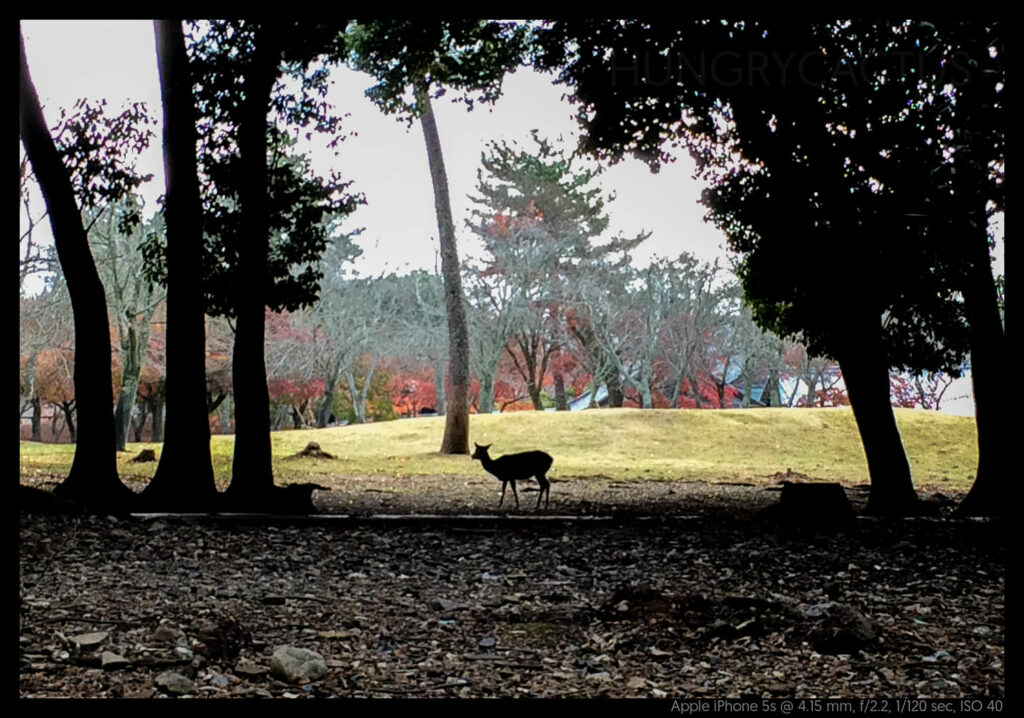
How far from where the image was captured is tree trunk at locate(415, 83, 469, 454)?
→ 20.5 meters

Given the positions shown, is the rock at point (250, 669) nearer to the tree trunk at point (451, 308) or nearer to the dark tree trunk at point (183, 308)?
the dark tree trunk at point (183, 308)

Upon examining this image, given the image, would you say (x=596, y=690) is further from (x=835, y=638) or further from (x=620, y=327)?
(x=620, y=327)

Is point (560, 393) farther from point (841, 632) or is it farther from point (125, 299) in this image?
point (841, 632)

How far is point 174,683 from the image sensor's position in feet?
12.4

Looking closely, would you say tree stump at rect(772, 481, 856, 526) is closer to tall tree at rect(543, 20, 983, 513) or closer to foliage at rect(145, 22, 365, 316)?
tall tree at rect(543, 20, 983, 513)

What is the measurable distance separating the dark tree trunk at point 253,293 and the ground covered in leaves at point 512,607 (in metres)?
1.84

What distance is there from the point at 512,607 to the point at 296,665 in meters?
1.79

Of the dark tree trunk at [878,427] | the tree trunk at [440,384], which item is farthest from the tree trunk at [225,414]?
the dark tree trunk at [878,427]

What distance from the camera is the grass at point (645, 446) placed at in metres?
17.2

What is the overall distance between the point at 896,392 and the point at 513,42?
23.5 m

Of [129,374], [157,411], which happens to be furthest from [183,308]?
[157,411]

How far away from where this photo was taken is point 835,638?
4.59 meters

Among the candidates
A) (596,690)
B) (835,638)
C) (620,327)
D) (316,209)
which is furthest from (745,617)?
(620,327)

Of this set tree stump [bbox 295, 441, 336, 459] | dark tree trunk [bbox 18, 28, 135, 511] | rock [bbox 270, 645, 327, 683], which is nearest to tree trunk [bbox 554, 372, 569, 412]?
tree stump [bbox 295, 441, 336, 459]
